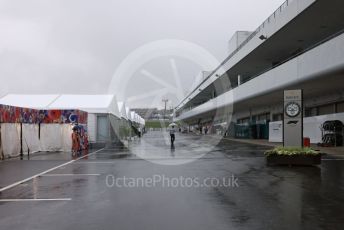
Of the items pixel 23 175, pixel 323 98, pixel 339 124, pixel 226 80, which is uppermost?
pixel 226 80

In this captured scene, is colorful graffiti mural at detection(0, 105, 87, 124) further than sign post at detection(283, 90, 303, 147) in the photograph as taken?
Yes

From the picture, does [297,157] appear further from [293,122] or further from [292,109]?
[292,109]

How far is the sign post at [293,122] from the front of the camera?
16578mm

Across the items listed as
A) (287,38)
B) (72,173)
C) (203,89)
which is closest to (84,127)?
(72,173)

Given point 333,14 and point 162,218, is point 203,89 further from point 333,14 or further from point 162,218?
point 162,218

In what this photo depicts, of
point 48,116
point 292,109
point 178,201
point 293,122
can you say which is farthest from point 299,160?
point 48,116

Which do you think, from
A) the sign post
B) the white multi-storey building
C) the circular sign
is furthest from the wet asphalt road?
the white multi-storey building

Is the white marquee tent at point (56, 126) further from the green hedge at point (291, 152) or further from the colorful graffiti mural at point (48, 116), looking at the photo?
the green hedge at point (291, 152)

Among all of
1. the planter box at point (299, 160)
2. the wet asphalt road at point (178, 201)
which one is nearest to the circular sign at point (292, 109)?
the planter box at point (299, 160)

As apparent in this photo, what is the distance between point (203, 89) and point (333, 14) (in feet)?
163

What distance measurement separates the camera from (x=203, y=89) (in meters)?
74.1

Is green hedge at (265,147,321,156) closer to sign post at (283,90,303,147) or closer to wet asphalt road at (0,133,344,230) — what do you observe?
sign post at (283,90,303,147)

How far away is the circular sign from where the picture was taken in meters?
16.6

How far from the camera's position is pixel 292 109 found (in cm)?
1672
